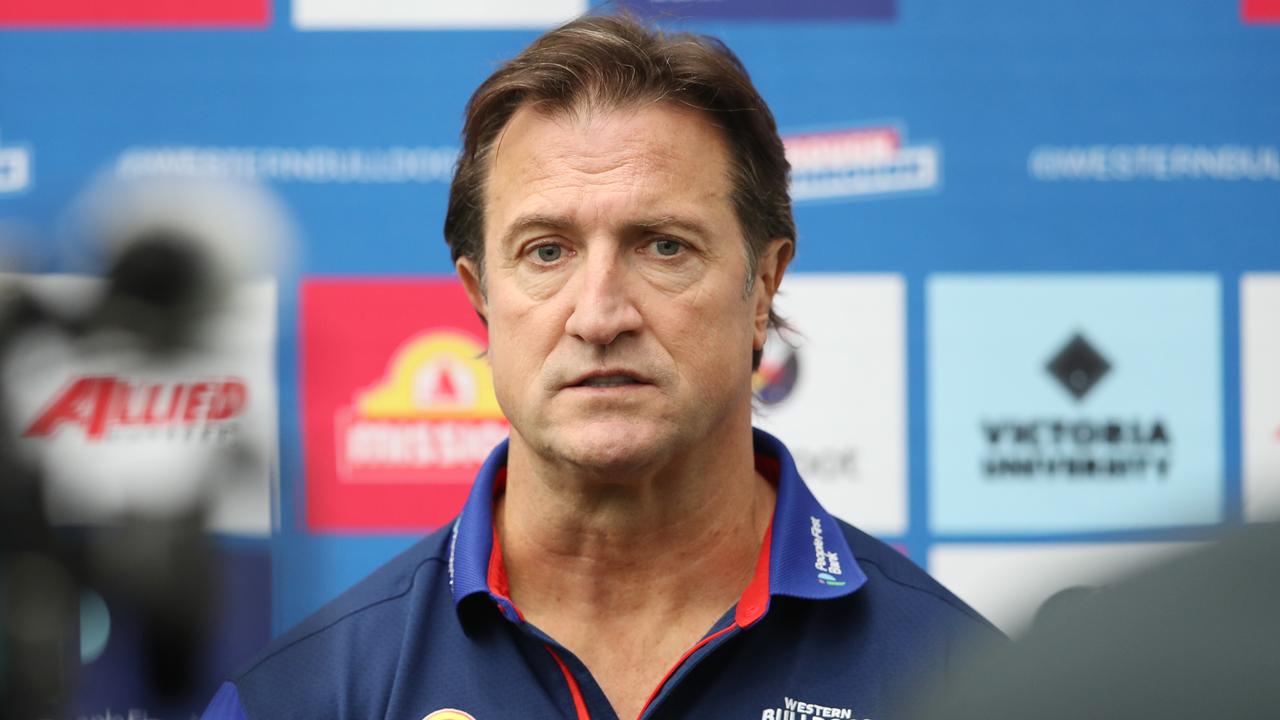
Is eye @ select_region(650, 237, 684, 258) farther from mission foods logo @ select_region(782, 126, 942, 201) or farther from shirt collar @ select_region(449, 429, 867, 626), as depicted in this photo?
mission foods logo @ select_region(782, 126, 942, 201)

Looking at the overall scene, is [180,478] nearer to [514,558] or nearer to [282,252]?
[282,252]

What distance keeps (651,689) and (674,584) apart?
0.13 metres

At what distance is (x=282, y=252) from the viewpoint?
2205mm

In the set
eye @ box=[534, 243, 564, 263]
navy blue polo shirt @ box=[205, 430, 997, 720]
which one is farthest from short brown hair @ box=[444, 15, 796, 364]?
navy blue polo shirt @ box=[205, 430, 997, 720]

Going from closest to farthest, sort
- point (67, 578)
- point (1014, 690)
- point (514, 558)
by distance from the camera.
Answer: point (1014, 690), point (514, 558), point (67, 578)

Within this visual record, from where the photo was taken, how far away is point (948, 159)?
225 cm

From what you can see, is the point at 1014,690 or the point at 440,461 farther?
the point at 440,461

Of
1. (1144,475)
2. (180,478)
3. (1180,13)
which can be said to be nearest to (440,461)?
(180,478)

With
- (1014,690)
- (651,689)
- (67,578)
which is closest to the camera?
(1014,690)

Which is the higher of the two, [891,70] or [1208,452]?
[891,70]

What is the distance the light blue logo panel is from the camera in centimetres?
222

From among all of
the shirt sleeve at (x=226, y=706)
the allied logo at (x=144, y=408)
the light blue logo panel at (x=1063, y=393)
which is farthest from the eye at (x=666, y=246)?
the allied logo at (x=144, y=408)

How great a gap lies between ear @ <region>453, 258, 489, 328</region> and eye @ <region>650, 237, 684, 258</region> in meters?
0.26

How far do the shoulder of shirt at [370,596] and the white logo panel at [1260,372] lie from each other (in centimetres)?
146
